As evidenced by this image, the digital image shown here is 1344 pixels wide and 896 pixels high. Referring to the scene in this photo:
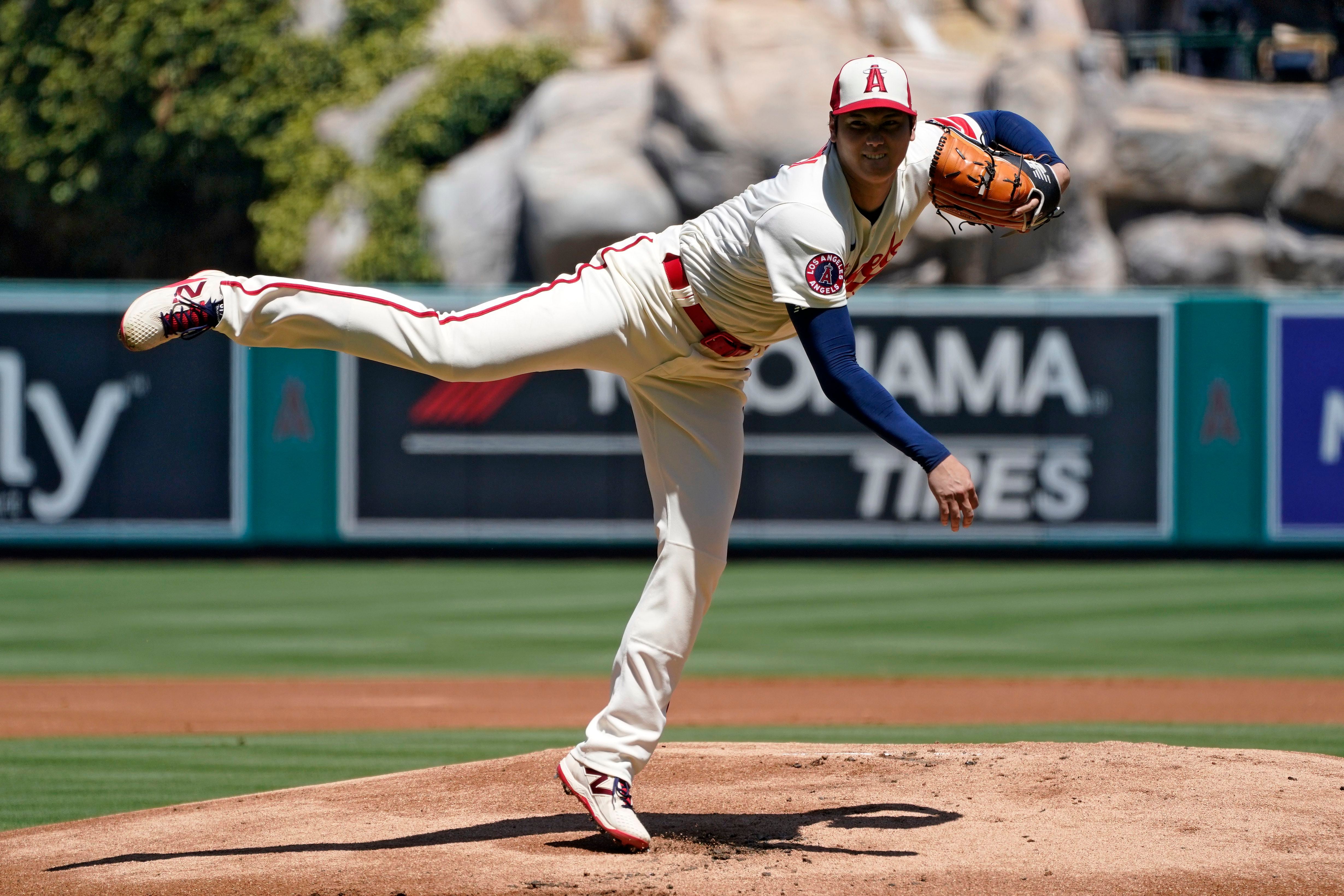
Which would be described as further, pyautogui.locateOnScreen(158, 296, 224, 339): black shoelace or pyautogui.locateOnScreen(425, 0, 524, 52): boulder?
pyautogui.locateOnScreen(425, 0, 524, 52): boulder

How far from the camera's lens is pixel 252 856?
4148 millimetres

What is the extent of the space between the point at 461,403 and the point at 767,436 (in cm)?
278

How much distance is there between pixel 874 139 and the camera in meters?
3.83

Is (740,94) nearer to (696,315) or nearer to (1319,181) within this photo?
(1319,181)

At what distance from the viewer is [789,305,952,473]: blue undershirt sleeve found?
3.75m

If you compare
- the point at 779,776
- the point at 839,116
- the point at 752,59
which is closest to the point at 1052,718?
the point at 779,776

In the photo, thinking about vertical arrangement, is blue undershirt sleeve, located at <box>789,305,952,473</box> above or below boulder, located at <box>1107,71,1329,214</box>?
below

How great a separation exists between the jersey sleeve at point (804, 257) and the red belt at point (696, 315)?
0.86 feet

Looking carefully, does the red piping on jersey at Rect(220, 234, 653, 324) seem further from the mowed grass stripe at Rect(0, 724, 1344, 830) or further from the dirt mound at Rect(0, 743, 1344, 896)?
the mowed grass stripe at Rect(0, 724, 1344, 830)

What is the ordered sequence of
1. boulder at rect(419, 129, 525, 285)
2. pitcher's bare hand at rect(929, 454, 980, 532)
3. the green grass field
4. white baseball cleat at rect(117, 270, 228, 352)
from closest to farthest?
pitcher's bare hand at rect(929, 454, 980, 532) → white baseball cleat at rect(117, 270, 228, 352) → the green grass field → boulder at rect(419, 129, 525, 285)

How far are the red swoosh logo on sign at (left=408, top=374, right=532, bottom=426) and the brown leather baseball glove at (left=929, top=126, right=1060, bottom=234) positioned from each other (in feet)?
33.5

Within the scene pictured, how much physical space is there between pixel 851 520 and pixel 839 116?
1062 centimetres

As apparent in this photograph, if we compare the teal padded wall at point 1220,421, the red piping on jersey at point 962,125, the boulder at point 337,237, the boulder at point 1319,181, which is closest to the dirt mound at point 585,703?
the red piping on jersey at point 962,125

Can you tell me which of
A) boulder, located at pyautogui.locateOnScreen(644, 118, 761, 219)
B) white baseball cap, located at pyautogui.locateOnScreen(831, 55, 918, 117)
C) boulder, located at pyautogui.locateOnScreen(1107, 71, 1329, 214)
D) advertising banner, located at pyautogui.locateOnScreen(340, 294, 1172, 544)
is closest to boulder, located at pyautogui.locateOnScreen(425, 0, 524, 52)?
boulder, located at pyautogui.locateOnScreen(644, 118, 761, 219)
